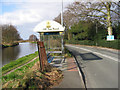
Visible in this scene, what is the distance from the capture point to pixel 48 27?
28.7ft

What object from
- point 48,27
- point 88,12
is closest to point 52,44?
point 48,27

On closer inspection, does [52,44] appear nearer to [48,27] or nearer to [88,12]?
[48,27]

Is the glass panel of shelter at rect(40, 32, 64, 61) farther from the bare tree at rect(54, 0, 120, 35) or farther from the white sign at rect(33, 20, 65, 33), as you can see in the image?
the bare tree at rect(54, 0, 120, 35)

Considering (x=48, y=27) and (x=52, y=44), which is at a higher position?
(x=48, y=27)

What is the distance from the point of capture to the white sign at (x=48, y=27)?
8.68m

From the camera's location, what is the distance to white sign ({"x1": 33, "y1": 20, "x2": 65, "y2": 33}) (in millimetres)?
8680

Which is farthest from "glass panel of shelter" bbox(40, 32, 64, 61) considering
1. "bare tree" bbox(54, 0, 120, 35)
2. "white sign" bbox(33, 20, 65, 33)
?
"bare tree" bbox(54, 0, 120, 35)

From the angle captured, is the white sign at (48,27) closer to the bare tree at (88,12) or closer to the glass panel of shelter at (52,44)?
the glass panel of shelter at (52,44)

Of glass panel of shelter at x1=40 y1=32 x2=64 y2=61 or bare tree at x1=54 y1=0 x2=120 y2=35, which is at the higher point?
bare tree at x1=54 y1=0 x2=120 y2=35


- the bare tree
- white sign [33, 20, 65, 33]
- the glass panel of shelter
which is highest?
the bare tree

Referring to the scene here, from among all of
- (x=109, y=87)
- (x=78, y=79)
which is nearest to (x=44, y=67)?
(x=78, y=79)

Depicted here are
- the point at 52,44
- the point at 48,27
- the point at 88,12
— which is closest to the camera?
the point at 48,27

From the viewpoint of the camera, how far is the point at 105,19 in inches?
1075

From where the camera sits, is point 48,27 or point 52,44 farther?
point 52,44
